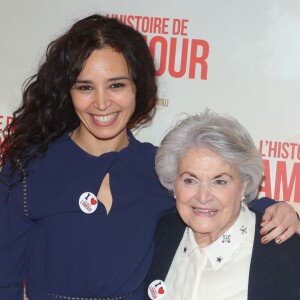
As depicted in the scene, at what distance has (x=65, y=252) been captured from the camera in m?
1.97

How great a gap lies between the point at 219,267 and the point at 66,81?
0.82 m

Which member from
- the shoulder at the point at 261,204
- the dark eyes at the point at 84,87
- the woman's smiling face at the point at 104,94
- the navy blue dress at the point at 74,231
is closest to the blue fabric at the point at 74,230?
the navy blue dress at the point at 74,231

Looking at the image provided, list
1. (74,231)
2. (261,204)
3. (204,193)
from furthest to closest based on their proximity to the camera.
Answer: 1. (261,204)
2. (74,231)
3. (204,193)

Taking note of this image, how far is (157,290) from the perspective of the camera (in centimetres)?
202

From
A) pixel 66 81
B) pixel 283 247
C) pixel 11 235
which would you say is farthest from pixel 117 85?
pixel 283 247

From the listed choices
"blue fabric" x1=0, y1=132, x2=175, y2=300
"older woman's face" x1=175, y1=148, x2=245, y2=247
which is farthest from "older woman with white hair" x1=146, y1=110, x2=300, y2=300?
"blue fabric" x1=0, y1=132, x2=175, y2=300

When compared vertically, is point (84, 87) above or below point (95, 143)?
above

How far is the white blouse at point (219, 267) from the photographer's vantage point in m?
1.86

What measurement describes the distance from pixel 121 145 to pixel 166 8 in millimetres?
750

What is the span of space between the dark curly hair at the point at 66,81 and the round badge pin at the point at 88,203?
24 centimetres

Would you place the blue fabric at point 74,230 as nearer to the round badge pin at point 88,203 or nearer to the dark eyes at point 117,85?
the round badge pin at point 88,203

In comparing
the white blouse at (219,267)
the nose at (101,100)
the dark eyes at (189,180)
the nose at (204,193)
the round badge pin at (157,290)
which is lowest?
the round badge pin at (157,290)

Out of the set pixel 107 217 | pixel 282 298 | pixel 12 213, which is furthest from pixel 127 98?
pixel 282 298

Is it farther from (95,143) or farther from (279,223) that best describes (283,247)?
(95,143)
